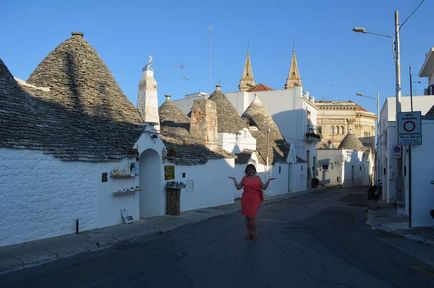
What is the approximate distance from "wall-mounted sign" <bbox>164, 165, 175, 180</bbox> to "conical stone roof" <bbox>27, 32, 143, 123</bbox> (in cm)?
220

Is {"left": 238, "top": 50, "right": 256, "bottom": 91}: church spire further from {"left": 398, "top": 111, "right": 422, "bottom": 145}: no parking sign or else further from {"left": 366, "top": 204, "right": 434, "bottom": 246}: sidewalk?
{"left": 398, "top": 111, "right": 422, "bottom": 145}: no parking sign

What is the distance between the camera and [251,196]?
1145 centimetres

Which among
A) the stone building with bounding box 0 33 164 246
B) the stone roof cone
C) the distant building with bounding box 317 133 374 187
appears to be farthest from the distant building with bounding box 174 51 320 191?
the stone building with bounding box 0 33 164 246

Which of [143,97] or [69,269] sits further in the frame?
[143,97]

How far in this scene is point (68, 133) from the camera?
Result: 46.7 feet

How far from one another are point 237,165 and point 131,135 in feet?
46.0

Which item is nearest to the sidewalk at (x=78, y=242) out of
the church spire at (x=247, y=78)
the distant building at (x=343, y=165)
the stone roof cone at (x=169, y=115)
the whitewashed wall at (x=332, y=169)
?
the stone roof cone at (x=169, y=115)

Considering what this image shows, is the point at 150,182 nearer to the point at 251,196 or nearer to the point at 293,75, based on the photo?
the point at 251,196

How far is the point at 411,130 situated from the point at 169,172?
9.23 metres

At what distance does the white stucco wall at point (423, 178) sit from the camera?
615 inches

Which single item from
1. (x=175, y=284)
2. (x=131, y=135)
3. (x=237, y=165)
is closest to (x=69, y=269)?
(x=175, y=284)

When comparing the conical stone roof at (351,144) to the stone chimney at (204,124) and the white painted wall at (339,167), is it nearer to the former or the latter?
the white painted wall at (339,167)

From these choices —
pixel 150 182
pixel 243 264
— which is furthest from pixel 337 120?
pixel 243 264

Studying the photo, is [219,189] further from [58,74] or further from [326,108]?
[326,108]
